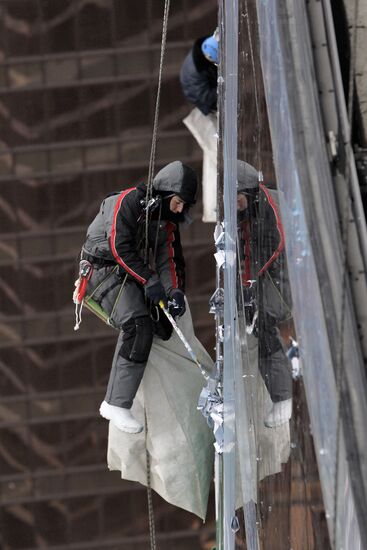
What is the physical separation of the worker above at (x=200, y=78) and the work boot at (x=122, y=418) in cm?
302

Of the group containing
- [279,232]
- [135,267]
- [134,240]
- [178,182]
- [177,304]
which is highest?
[178,182]

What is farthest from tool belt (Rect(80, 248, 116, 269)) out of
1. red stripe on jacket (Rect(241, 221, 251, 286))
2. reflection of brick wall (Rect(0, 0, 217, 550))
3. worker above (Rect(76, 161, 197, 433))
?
reflection of brick wall (Rect(0, 0, 217, 550))

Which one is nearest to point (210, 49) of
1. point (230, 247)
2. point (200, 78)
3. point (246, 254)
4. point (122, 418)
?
point (200, 78)

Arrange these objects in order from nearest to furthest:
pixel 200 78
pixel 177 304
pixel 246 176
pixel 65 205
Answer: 1. pixel 246 176
2. pixel 177 304
3. pixel 200 78
4. pixel 65 205

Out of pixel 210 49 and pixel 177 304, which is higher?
pixel 210 49

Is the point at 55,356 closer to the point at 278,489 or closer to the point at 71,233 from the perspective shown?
the point at 71,233

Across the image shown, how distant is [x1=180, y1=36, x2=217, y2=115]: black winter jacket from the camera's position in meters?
9.96

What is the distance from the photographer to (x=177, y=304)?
7.40m

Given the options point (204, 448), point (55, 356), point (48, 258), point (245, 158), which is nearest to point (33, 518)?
point (55, 356)

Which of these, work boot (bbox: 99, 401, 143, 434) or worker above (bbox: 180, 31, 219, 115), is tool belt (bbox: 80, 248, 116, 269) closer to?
work boot (bbox: 99, 401, 143, 434)

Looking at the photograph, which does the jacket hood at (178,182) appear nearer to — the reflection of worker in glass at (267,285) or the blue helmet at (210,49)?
the reflection of worker in glass at (267,285)

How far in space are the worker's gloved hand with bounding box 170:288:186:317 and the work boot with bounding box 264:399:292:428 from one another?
3.12 m

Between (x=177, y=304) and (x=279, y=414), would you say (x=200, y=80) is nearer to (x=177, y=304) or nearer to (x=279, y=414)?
(x=177, y=304)

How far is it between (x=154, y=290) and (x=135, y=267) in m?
0.17
